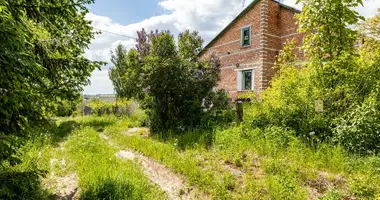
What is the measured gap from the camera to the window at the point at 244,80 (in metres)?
15.3

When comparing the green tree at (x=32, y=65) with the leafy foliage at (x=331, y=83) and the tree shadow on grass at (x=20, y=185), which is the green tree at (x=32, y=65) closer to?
the tree shadow on grass at (x=20, y=185)

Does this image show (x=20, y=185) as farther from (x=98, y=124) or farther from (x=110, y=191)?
(x=98, y=124)

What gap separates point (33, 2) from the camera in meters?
2.99

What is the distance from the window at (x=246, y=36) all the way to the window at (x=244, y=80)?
191cm

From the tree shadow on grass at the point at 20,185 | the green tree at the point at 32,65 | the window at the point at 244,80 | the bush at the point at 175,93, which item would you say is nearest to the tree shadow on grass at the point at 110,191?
the tree shadow on grass at the point at 20,185

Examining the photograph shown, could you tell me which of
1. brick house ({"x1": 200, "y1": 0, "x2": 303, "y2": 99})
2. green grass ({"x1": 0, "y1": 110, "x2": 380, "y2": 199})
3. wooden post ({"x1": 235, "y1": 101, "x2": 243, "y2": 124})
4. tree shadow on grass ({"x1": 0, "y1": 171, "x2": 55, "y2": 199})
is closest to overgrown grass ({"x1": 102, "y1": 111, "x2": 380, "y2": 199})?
green grass ({"x1": 0, "y1": 110, "x2": 380, "y2": 199})

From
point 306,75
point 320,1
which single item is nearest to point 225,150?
point 306,75

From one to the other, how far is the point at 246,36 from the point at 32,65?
1485cm

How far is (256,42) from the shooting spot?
1473cm

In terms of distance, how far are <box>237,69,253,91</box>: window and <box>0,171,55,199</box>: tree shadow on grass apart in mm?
13546

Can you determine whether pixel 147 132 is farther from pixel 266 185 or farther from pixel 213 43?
pixel 213 43

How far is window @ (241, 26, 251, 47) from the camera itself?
50.5 feet

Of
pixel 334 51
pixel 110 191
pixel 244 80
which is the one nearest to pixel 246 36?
pixel 244 80

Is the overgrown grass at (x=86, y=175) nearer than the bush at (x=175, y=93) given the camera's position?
Yes
